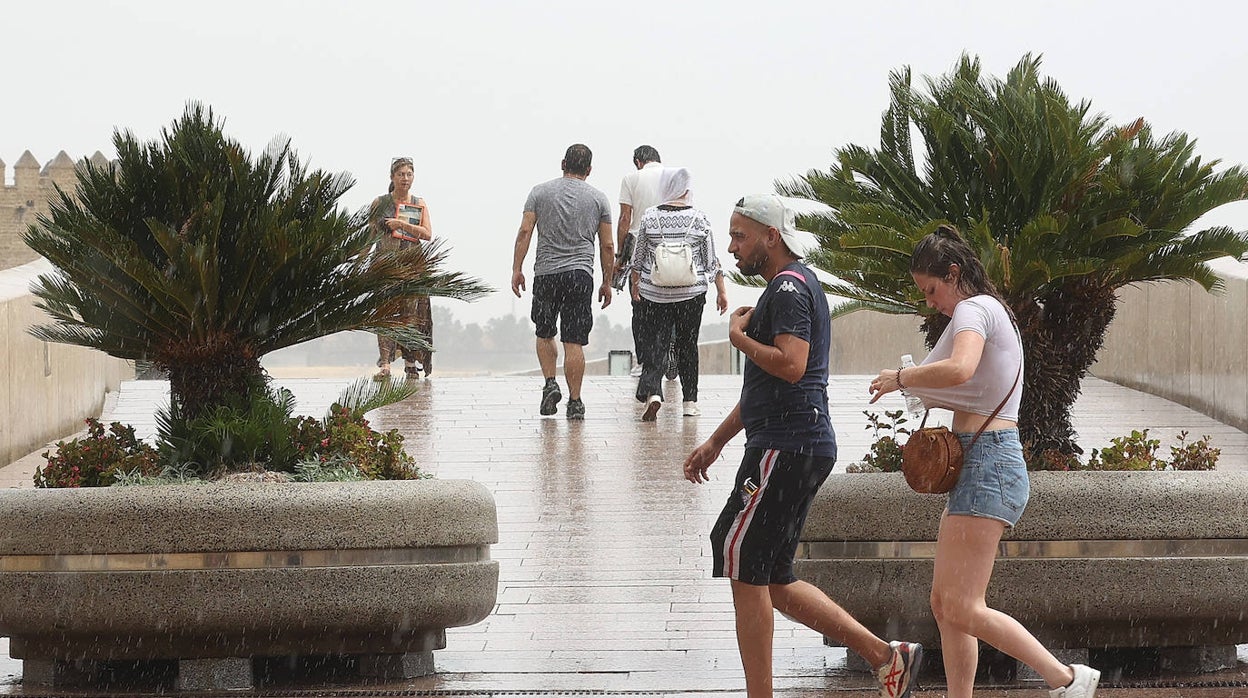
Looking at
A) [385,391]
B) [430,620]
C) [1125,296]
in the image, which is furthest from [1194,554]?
[1125,296]

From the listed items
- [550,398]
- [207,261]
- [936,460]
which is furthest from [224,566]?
[550,398]

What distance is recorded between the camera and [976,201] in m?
7.32

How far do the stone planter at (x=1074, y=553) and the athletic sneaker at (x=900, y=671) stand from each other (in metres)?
0.67

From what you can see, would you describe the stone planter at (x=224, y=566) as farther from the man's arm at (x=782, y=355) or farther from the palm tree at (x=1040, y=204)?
the palm tree at (x=1040, y=204)

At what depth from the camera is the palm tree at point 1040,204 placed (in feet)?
23.0

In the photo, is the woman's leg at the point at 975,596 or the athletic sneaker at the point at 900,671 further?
the athletic sneaker at the point at 900,671

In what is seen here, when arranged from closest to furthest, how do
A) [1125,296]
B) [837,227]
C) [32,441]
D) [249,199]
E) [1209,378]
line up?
[249,199] < [837,227] < [32,441] < [1209,378] < [1125,296]

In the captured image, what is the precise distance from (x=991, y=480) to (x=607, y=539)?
12.9ft

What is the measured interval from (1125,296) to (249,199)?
40.9 feet

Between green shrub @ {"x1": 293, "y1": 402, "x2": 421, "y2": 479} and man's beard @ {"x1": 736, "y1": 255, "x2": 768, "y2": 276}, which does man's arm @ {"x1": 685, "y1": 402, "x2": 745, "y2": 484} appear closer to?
man's beard @ {"x1": 736, "y1": 255, "x2": 768, "y2": 276}

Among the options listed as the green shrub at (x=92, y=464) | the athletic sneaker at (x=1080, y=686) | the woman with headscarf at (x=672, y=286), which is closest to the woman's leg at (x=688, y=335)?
the woman with headscarf at (x=672, y=286)

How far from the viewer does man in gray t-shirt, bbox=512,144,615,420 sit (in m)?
13.4

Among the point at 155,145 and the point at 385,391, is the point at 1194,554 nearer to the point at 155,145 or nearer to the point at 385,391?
the point at 385,391

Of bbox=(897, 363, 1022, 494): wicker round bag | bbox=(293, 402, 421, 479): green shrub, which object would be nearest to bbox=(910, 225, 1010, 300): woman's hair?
bbox=(897, 363, 1022, 494): wicker round bag
